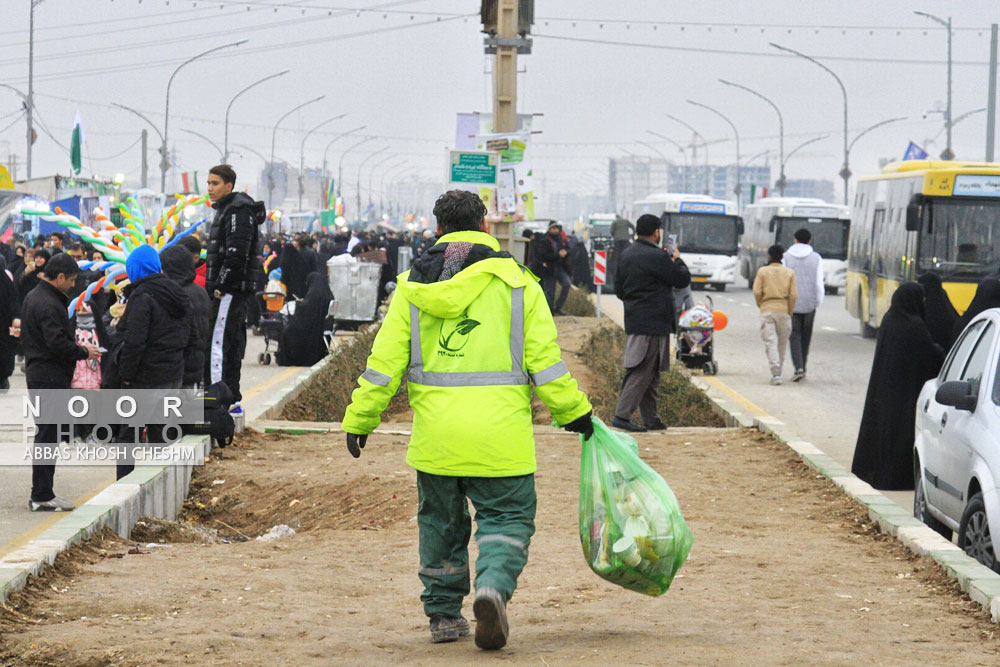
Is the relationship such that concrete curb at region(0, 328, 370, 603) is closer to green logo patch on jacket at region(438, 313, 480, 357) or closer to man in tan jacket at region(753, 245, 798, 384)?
green logo patch on jacket at region(438, 313, 480, 357)

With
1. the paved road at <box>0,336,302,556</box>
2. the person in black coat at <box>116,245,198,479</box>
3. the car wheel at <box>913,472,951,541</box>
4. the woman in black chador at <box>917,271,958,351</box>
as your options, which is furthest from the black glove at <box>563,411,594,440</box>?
the woman in black chador at <box>917,271,958,351</box>

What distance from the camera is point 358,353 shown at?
18125 millimetres

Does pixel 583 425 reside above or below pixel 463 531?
above

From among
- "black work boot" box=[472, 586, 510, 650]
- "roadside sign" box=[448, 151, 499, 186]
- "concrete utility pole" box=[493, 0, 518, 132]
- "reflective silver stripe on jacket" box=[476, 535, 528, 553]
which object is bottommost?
"black work boot" box=[472, 586, 510, 650]

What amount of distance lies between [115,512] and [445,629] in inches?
125

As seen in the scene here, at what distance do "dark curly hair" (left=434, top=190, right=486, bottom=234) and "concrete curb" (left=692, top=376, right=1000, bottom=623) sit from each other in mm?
2639

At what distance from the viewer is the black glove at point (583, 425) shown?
220 inches

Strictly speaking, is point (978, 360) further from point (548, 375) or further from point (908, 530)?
point (548, 375)

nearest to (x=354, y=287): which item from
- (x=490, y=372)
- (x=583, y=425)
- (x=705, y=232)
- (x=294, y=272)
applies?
(x=294, y=272)

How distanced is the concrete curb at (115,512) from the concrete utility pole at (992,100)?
105ft

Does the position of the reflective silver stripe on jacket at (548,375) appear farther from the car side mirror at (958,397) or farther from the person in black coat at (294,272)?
the person in black coat at (294,272)

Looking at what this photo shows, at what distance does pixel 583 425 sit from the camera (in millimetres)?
5625

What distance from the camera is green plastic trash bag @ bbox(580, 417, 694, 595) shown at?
569cm

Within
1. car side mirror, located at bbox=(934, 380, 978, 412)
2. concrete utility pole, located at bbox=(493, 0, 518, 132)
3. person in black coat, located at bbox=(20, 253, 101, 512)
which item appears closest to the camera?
car side mirror, located at bbox=(934, 380, 978, 412)
